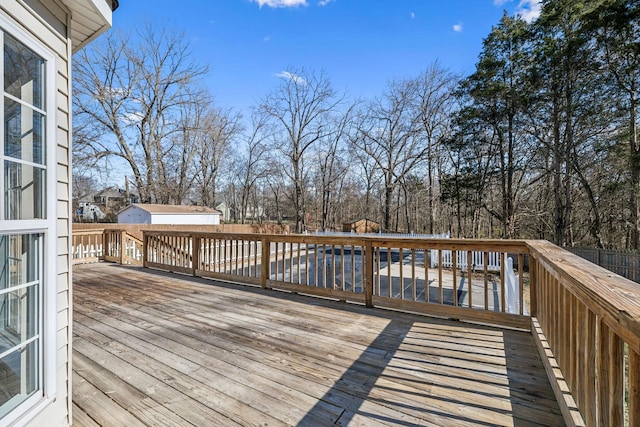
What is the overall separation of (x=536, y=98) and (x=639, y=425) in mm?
16037

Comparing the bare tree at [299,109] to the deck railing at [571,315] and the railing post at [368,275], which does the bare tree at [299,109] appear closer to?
the deck railing at [571,315]

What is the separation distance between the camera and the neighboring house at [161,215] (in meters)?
16.1

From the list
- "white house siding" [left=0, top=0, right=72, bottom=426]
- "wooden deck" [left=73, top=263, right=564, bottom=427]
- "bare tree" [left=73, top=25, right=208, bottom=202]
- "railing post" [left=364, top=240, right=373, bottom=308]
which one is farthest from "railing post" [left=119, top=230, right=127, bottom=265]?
"bare tree" [left=73, top=25, right=208, bottom=202]

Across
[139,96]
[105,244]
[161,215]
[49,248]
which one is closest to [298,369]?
[49,248]

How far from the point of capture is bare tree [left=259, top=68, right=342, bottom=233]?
19.0 m

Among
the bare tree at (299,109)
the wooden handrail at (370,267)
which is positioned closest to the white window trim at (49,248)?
the wooden handrail at (370,267)

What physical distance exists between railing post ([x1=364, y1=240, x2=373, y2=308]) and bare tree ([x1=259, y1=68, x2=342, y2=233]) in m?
16.0

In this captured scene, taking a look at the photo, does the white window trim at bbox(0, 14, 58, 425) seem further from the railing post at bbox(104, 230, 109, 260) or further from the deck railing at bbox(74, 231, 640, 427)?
the railing post at bbox(104, 230, 109, 260)

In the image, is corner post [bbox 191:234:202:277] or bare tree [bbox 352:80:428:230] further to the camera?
bare tree [bbox 352:80:428:230]

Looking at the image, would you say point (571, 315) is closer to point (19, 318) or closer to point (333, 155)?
point (19, 318)

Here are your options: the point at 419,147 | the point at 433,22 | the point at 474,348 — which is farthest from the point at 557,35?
the point at 474,348

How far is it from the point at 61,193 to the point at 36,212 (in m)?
0.18

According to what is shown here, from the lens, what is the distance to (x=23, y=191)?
4.31 ft

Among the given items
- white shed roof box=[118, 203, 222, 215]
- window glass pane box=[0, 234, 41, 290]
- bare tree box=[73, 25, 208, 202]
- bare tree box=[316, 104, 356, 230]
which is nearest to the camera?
window glass pane box=[0, 234, 41, 290]
